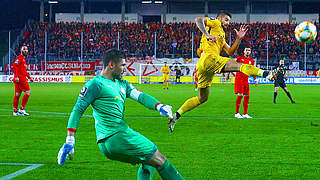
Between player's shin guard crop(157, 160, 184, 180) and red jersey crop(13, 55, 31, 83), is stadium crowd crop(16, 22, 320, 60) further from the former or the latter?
player's shin guard crop(157, 160, 184, 180)

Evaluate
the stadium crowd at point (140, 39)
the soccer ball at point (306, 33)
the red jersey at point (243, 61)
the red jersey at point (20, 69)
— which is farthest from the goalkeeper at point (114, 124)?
A: the stadium crowd at point (140, 39)

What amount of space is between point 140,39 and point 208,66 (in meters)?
43.9

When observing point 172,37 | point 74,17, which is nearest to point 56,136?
point 172,37

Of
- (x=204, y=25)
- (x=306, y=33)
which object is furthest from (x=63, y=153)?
(x=306, y=33)

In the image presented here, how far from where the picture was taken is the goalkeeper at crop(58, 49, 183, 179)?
14.2 feet

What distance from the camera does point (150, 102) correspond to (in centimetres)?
446

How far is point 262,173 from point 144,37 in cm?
4780

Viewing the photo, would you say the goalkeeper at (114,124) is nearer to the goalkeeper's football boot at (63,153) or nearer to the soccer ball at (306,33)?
the goalkeeper's football boot at (63,153)

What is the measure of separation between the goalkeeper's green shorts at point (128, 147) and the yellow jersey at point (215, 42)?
17.0 feet

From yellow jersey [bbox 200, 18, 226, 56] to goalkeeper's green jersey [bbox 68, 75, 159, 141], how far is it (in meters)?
4.98

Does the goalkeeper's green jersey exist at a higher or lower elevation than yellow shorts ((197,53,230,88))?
lower

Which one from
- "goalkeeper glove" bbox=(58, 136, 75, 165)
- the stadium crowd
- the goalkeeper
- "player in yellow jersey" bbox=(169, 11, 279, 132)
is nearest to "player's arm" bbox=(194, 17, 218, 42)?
"player in yellow jersey" bbox=(169, 11, 279, 132)

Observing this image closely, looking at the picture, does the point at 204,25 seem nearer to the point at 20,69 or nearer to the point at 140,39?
the point at 20,69

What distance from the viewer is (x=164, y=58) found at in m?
46.5
